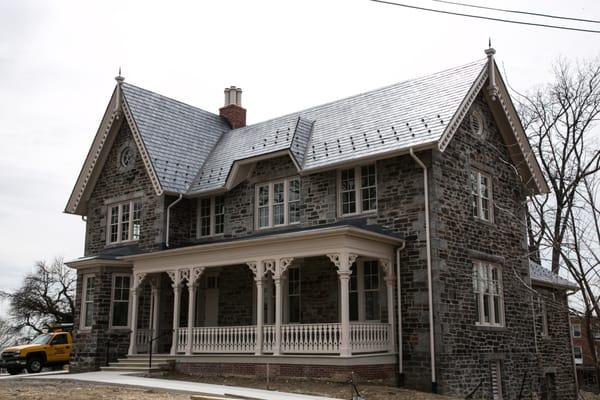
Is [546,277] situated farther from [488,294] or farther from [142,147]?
[142,147]

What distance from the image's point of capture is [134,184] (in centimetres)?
2569

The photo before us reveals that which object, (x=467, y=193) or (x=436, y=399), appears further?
(x=467, y=193)

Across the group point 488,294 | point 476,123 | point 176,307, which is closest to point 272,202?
point 176,307

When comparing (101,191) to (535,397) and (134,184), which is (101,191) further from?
(535,397)

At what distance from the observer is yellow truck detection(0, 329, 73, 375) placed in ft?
85.3

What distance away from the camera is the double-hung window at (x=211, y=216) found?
24.3m

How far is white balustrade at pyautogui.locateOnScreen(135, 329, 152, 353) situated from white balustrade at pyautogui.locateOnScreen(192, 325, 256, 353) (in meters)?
3.12

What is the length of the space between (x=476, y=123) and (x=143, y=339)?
1355 cm

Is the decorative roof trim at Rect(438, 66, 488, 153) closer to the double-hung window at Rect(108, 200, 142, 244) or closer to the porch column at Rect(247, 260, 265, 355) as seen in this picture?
the porch column at Rect(247, 260, 265, 355)

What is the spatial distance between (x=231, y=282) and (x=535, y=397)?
1078cm

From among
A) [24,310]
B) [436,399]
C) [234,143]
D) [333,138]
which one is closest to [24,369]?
[234,143]

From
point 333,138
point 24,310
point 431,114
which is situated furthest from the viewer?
point 24,310

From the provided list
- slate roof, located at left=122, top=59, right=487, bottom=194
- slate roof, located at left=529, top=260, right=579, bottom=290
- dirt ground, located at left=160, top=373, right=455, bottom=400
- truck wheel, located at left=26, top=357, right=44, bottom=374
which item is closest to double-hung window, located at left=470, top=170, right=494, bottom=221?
slate roof, located at left=122, top=59, right=487, bottom=194

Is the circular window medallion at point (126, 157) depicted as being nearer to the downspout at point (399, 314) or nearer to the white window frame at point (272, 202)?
the white window frame at point (272, 202)
